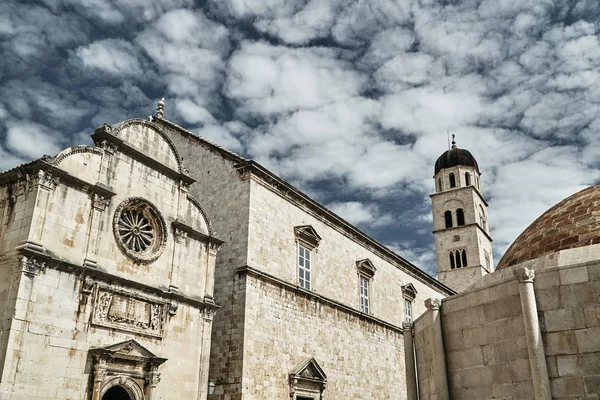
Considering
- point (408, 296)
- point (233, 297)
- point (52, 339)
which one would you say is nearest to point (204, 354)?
point (233, 297)

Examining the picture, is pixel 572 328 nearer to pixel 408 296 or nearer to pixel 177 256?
pixel 177 256

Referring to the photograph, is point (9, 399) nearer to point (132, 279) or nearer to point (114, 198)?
point (132, 279)

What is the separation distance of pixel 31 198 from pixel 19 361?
11.4 ft

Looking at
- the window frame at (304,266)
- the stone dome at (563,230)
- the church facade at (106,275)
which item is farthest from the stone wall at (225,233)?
the stone dome at (563,230)

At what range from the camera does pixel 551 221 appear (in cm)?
905

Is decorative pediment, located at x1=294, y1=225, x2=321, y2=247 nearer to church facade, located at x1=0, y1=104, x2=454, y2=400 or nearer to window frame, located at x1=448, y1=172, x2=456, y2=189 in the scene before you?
church facade, located at x1=0, y1=104, x2=454, y2=400

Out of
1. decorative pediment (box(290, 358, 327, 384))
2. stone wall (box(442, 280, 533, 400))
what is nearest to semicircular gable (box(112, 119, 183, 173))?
decorative pediment (box(290, 358, 327, 384))

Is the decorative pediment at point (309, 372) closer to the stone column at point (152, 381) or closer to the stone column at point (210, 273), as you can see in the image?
the stone column at point (210, 273)

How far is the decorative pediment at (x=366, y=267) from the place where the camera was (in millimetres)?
24391

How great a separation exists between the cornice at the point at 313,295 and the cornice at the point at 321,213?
3.42 metres

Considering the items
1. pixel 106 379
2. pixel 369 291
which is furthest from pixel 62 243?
pixel 369 291

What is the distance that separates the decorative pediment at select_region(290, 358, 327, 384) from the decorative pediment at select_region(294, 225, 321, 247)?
4570 millimetres

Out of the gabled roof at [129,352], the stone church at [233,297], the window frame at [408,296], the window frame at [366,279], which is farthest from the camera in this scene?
the window frame at [408,296]

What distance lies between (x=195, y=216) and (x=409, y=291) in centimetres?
1644
